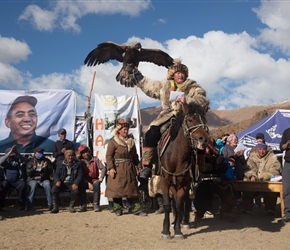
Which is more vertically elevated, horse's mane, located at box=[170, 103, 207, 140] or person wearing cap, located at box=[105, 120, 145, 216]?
horse's mane, located at box=[170, 103, 207, 140]

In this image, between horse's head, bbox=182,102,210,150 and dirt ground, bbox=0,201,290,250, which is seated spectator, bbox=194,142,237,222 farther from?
horse's head, bbox=182,102,210,150

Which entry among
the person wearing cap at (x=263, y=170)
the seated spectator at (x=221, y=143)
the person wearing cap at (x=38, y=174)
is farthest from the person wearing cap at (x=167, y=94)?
the person wearing cap at (x=38, y=174)

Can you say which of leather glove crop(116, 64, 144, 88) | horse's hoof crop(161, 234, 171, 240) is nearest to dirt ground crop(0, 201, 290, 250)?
horse's hoof crop(161, 234, 171, 240)

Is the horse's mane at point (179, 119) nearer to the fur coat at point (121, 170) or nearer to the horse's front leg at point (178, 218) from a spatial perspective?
the horse's front leg at point (178, 218)

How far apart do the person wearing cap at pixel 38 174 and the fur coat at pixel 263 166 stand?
4.41m

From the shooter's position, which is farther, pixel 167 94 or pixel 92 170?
pixel 92 170

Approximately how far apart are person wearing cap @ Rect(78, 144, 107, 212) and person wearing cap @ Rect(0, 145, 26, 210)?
141 centimetres

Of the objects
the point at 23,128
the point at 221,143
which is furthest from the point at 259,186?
the point at 23,128

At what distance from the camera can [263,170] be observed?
304 inches

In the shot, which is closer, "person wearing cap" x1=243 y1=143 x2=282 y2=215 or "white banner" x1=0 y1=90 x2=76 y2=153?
"person wearing cap" x1=243 y1=143 x2=282 y2=215

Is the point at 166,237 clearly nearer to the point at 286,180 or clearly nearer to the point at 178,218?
the point at 178,218

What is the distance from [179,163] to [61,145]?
14.9 feet

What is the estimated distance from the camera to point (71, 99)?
10062 mm

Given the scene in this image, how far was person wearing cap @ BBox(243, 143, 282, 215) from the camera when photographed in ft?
24.7
